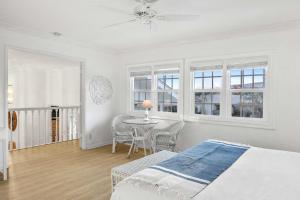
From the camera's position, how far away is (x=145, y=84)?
543 centimetres

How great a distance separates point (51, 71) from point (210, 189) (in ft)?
28.3

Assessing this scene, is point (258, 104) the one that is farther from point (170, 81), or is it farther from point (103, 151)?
point (103, 151)

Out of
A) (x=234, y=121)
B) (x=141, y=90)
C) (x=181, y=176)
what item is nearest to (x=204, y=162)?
(x=181, y=176)

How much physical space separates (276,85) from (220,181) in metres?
2.72

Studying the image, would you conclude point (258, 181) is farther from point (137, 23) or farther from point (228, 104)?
point (137, 23)

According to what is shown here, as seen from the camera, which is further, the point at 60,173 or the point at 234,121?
the point at 234,121

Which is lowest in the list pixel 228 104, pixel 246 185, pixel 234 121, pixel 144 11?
pixel 246 185

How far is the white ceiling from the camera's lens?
108 inches

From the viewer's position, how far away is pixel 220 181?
1608 millimetres

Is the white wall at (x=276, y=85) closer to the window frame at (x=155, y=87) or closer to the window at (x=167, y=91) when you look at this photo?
the window frame at (x=155, y=87)

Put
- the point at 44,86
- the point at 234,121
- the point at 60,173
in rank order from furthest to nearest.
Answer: the point at 44,86, the point at 234,121, the point at 60,173

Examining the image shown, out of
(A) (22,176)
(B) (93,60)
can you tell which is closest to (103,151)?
(A) (22,176)

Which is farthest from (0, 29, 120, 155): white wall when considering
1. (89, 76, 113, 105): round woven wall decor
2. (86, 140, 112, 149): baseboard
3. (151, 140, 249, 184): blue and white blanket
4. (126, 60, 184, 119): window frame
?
(151, 140, 249, 184): blue and white blanket

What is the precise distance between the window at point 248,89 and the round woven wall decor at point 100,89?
2.99 m
